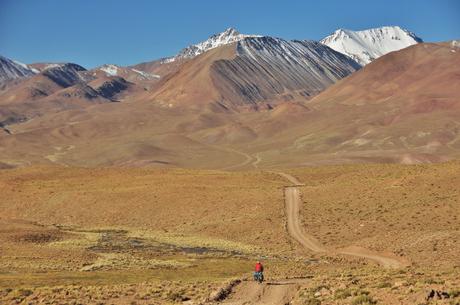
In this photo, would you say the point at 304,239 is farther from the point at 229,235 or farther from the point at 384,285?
the point at 384,285

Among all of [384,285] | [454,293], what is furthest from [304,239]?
[454,293]

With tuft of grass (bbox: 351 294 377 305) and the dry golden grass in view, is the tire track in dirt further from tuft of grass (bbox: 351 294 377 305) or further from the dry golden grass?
tuft of grass (bbox: 351 294 377 305)

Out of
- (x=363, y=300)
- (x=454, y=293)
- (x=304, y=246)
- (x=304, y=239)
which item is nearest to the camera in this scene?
(x=454, y=293)

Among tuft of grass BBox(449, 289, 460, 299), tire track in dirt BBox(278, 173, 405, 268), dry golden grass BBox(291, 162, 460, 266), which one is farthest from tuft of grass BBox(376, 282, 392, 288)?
tire track in dirt BBox(278, 173, 405, 268)

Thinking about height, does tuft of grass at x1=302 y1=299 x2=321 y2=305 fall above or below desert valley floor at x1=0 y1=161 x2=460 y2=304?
below

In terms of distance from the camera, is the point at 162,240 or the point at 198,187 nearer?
the point at 162,240

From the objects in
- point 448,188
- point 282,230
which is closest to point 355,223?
point 282,230

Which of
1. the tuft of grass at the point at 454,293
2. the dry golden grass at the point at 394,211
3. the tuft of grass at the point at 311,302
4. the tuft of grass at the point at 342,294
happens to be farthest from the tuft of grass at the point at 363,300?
the dry golden grass at the point at 394,211

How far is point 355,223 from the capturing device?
67.4 meters

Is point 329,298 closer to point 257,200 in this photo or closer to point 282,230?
point 282,230

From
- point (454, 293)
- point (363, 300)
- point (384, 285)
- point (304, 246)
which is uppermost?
point (304, 246)

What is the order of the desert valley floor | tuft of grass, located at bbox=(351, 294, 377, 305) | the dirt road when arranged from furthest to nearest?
1. the desert valley floor
2. the dirt road
3. tuft of grass, located at bbox=(351, 294, 377, 305)

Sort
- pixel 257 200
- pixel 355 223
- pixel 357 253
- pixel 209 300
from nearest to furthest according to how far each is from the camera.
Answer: pixel 209 300 → pixel 357 253 → pixel 355 223 → pixel 257 200

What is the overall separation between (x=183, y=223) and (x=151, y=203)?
28.7ft
